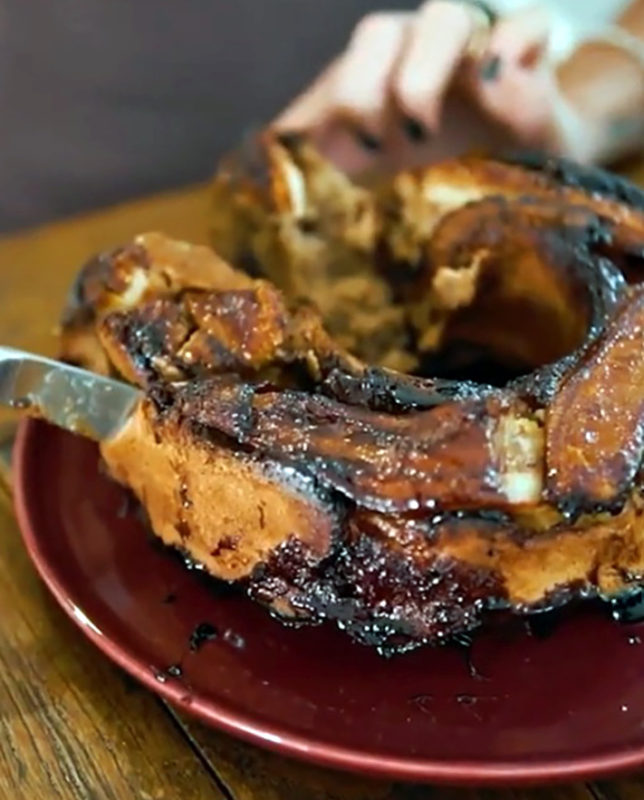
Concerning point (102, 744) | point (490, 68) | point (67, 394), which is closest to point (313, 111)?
point (490, 68)

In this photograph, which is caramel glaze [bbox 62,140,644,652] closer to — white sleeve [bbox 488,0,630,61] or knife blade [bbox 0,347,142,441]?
knife blade [bbox 0,347,142,441]

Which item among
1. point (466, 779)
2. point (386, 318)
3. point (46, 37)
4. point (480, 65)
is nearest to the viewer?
point (466, 779)

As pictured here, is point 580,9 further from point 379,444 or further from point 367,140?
point 379,444

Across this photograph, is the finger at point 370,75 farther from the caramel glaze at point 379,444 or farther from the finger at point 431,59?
the caramel glaze at point 379,444

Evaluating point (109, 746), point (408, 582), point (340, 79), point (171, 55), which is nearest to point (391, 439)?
point (408, 582)

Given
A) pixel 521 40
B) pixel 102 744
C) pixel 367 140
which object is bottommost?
pixel 102 744

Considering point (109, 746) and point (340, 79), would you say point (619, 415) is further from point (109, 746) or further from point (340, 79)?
point (340, 79)
